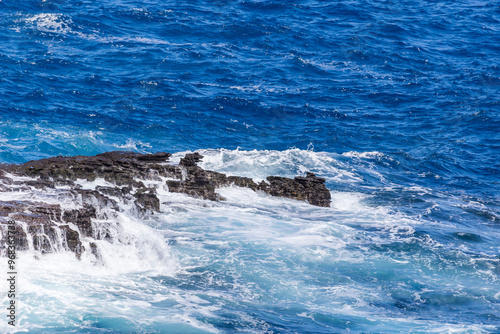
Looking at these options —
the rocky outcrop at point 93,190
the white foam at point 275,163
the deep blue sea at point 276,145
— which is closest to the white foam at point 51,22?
the deep blue sea at point 276,145

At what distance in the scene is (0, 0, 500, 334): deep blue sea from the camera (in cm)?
1196

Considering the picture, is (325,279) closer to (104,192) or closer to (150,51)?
(104,192)

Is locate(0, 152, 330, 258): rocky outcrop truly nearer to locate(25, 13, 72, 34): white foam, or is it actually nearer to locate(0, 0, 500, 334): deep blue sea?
locate(0, 0, 500, 334): deep blue sea

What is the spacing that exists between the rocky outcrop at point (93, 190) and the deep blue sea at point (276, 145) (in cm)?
43

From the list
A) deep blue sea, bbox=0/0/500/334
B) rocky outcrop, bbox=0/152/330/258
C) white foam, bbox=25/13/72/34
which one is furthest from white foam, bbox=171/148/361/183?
white foam, bbox=25/13/72/34

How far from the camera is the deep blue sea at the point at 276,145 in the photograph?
1196cm

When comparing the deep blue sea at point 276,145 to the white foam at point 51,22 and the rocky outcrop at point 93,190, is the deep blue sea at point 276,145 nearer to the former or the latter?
the white foam at point 51,22

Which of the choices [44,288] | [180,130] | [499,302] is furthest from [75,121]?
[499,302]

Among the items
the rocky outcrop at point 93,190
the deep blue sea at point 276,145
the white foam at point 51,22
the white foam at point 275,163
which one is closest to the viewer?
the deep blue sea at point 276,145

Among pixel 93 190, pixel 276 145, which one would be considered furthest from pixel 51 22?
pixel 93 190

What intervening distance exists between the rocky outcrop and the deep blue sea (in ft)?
1.40

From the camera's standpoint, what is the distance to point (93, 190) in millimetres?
14977

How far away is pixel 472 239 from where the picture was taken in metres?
17.6

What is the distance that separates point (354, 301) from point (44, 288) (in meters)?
6.83
